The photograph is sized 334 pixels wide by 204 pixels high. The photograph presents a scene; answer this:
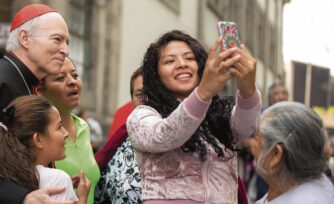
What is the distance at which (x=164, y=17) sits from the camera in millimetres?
19594

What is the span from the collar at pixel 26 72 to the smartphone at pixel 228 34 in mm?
1118

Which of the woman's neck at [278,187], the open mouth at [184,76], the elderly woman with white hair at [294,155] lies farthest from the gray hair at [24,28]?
the woman's neck at [278,187]

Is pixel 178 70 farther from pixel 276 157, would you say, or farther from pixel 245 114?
pixel 276 157

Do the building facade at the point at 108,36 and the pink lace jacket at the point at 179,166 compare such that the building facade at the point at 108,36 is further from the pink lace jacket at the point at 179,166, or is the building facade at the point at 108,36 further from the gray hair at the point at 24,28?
the pink lace jacket at the point at 179,166

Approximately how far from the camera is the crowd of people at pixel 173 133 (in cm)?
352

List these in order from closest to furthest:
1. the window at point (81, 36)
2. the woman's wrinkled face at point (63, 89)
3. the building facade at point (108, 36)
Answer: the woman's wrinkled face at point (63, 89) < the window at point (81, 36) < the building facade at point (108, 36)

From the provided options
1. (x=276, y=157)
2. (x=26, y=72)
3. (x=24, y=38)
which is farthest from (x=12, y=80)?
(x=276, y=157)

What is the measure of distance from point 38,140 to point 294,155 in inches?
47.0

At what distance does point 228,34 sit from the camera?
11.9 ft

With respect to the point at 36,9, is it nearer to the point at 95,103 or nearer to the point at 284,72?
the point at 95,103

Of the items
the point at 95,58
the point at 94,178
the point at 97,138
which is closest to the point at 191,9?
the point at 95,58

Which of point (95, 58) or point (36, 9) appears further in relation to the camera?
point (95, 58)

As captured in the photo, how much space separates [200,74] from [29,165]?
3.31 ft

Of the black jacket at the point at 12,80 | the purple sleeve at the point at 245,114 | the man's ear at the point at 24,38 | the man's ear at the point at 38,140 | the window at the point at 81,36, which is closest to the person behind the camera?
the man's ear at the point at 38,140
